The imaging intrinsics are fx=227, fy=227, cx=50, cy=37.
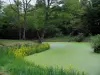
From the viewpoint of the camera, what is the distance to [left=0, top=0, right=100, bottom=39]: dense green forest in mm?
Answer: 16266

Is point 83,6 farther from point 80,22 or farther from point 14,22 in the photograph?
point 14,22

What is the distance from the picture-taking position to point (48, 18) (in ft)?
53.5

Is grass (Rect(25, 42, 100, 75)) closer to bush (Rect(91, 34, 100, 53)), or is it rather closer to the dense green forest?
bush (Rect(91, 34, 100, 53))

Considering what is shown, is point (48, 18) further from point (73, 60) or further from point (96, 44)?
point (73, 60)

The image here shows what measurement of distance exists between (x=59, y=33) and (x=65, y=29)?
63.4 inches

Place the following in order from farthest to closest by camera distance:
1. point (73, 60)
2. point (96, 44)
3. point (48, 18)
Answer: point (48, 18)
point (96, 44)
point (73, 60)

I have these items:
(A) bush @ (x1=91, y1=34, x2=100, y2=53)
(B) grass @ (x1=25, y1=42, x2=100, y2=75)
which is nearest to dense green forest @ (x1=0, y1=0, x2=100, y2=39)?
(A) bush @ (x1=91, y1=34, x2=100, y2=53)

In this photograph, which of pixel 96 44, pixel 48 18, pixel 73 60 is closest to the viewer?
pixel 73 60

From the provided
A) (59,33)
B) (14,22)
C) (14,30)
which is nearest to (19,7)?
(14,22)

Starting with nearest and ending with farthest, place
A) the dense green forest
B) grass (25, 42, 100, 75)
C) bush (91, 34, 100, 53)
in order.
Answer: grass (25, 42, 100, 75), bush (91, 34, 100, 53), the dense green forest

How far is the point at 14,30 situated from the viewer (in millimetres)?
23844

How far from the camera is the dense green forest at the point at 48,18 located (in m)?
16.3

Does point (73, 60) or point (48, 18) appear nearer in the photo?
point (73, 60)

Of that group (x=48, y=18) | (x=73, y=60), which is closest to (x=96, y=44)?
(x=73, y=60)
